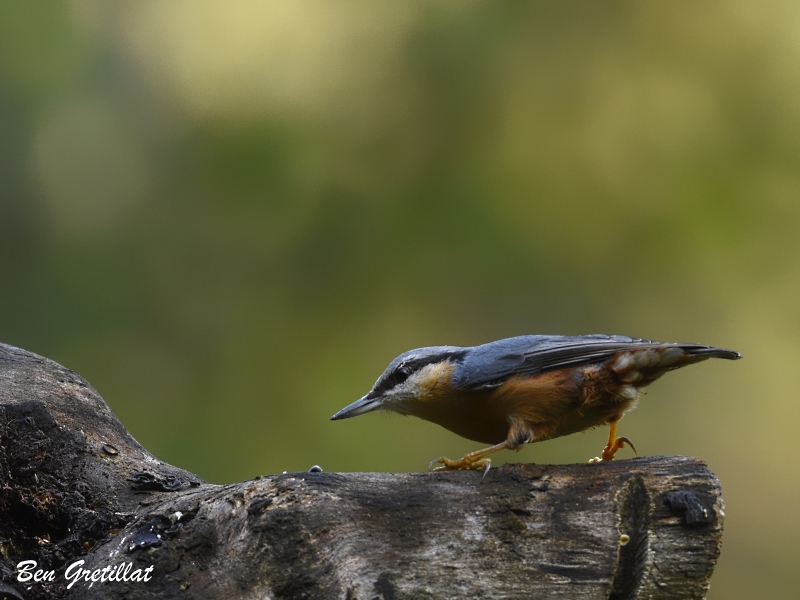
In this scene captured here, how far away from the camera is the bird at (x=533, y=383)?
2566 mm

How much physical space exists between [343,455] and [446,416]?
106 inches

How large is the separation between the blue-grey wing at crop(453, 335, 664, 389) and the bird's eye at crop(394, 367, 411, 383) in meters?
0.19

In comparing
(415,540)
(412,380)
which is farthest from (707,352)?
(415,540)

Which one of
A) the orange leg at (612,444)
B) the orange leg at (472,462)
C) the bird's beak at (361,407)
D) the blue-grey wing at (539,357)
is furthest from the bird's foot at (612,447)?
the bird's beak at (361,407)

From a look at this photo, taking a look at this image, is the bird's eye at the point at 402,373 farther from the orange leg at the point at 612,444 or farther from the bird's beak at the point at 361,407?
the orange leg at the point at 612,444

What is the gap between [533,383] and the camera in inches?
102

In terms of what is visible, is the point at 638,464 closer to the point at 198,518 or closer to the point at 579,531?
the point at 579,531

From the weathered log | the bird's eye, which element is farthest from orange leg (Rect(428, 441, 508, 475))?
the bird's eye

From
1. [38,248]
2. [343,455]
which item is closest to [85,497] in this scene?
[343,455]

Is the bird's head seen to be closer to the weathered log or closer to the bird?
the bird

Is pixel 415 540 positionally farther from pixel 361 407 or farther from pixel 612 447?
pixel 612 447

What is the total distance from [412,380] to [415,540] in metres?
0.86

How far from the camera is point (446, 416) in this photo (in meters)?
2.72

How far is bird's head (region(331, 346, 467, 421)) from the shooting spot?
272 centimetres
